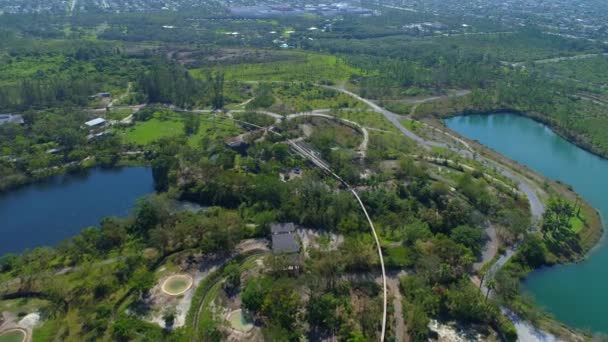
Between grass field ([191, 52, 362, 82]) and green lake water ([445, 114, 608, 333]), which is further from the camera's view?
grass field ([191, 52, 362, 82])

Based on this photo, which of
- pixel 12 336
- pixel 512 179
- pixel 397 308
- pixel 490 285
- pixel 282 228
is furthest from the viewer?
pixel 512 179

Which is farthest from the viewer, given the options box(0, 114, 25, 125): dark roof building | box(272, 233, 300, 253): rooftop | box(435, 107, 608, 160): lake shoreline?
box(435, 107, 608, 160): lake shoreline

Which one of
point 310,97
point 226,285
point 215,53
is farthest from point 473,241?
point 215,53

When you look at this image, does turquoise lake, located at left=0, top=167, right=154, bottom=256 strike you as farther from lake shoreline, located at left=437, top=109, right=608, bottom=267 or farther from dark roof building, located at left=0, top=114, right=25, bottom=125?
lake shoreline, located at left=437, top=109, right=608, bottom=267

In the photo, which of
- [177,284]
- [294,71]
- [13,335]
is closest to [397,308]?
[177,284]

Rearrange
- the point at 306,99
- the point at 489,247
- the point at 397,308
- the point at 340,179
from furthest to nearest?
the point at 306,99, the point at 340,179, the point at 489,247, the point at 397,308

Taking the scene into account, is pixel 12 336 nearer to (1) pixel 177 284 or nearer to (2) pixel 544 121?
(1) pixel 177 284

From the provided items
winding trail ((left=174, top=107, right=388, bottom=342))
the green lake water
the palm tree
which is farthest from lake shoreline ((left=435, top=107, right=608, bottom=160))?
the palm tree
